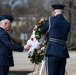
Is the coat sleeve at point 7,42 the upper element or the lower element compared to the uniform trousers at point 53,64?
upper

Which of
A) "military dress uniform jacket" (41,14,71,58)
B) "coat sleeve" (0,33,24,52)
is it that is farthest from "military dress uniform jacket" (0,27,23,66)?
"military dress uniform jacket" (41,14,71,58)

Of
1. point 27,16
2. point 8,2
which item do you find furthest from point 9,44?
point 27,16

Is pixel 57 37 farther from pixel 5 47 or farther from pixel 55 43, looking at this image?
pixel 5 47

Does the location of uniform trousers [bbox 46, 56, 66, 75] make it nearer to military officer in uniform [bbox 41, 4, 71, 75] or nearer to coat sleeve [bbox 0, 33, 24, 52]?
military officer in uniform [bbox 41, 4, 71, 75]

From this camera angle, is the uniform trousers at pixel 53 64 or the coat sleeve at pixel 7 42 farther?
the uniform trousers at pixel 53 64

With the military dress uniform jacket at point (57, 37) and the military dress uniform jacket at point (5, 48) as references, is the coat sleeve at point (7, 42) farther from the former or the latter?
the military dress uniform jacket at point (57, 37)

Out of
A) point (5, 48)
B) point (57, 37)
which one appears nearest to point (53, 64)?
point (57, 37)

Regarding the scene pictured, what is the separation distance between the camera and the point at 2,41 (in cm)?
699

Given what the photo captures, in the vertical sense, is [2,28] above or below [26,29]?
above

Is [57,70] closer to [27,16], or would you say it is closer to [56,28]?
[56,28]

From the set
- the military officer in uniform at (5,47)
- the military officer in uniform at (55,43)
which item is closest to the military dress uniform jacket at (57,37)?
the military officer in uniform at (55,43)

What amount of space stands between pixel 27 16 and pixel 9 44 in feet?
257

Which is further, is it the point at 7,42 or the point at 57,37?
the point at 57,37

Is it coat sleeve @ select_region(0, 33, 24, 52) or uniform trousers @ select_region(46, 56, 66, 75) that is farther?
uniform trousers @ select_region(46, 56, 66, 75)
